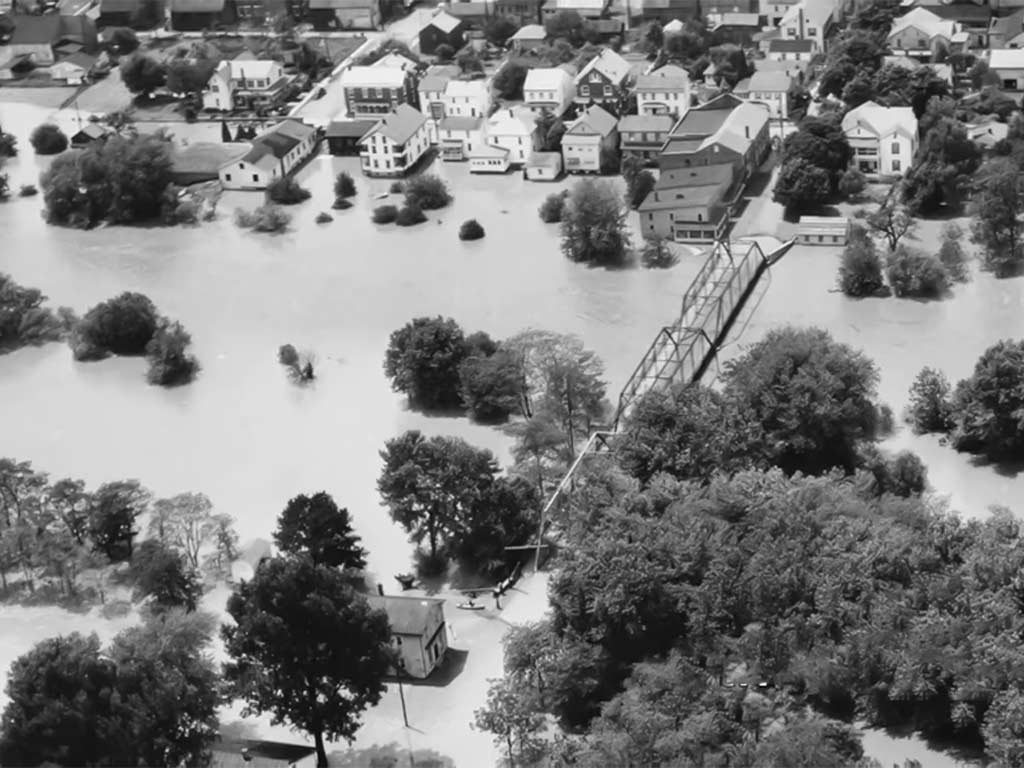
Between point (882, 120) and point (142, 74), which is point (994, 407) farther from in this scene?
point (142, 74)

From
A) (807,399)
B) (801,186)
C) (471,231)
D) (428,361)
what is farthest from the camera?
(471,231)

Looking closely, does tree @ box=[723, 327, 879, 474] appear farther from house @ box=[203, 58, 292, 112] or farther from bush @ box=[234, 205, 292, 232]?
house @ box=[203, 58, 292, 112]

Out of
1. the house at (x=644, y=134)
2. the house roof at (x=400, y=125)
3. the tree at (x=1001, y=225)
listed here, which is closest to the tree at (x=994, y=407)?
the tree at (x=1001, y=225)

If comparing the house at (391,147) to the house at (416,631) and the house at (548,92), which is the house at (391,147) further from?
the house at (416,631)

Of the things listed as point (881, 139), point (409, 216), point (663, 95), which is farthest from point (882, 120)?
point (409, 216)

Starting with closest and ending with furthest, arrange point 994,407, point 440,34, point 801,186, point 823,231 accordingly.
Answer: point 994,407 → point 823,231 → point 801,186 → point 440,34

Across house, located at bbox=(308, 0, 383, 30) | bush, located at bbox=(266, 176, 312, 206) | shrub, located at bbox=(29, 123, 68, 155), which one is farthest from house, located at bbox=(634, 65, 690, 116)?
shrub, located at bbox=(29, 123, 68, 155)
